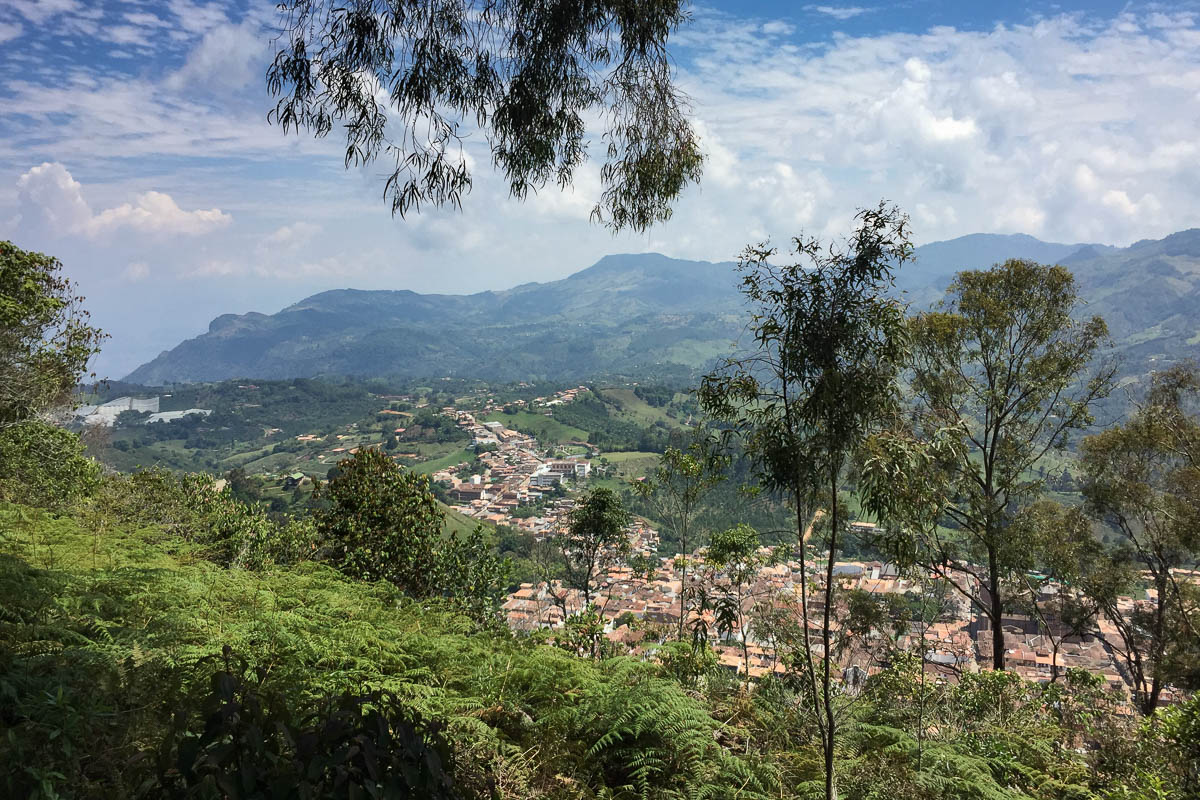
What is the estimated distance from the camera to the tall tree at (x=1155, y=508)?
10.0 m

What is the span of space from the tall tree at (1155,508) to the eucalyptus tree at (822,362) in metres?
9.49

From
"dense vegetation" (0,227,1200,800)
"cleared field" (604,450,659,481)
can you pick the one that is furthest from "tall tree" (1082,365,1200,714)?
"cleared field" (604,450,659,481)

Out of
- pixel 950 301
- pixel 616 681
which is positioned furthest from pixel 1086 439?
pixel 616 681

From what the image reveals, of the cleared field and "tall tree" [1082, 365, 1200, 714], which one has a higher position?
"tall tree" [1082, 365, 1200, 714]

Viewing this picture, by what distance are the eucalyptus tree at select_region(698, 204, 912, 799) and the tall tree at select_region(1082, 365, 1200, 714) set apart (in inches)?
374

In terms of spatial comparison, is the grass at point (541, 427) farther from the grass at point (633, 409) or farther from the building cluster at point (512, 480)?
the grass at point (633, 409)

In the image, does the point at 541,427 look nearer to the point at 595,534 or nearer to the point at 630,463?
the point at 630,463

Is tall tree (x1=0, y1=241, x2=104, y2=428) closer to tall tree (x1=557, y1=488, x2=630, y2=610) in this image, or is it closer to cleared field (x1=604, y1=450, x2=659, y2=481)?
tall tree (x1=557, y1=488, x2=630, y2=610)

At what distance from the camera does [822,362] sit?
3.91 meters

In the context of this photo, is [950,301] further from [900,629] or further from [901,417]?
[901,417]

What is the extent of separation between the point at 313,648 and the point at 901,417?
3700mm

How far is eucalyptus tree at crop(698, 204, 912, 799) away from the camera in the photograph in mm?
3855

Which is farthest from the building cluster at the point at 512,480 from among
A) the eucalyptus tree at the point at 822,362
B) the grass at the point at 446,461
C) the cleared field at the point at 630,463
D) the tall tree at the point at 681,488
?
the eucalyptus tree at the point at 822,362

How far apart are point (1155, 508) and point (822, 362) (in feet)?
33.1
